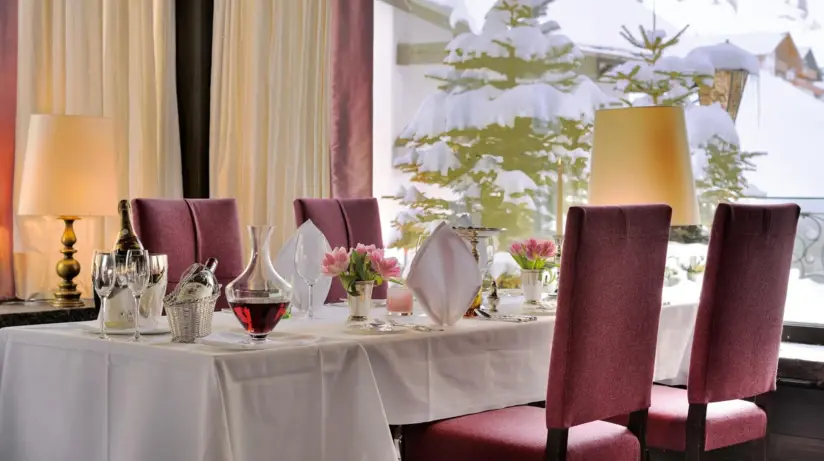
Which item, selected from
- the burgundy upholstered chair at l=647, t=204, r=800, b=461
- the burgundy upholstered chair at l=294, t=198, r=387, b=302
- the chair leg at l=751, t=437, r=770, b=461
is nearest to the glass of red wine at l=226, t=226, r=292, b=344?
the burgundy upholstered chair at l=647, t=204, r=800, b=461

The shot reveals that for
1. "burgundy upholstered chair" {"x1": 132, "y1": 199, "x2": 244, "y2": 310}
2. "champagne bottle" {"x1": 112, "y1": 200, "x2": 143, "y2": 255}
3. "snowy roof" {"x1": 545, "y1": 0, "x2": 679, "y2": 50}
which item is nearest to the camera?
"champagne bottle" {"x1": 112, "y1": 200, "x2": 143, "y2": 255}

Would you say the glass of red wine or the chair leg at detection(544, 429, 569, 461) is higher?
the glass of red wine

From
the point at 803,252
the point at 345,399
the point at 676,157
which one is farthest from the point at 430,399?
the point at 803,252

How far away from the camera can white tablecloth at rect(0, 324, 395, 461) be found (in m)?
2.16

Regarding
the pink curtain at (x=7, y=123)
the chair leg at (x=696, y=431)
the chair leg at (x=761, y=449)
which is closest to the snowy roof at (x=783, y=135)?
the chair leg at (x=761, y=449)

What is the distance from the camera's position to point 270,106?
16.3 ft

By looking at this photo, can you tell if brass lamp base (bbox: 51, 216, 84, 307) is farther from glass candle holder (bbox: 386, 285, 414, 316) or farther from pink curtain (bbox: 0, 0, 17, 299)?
glass candle holder (bbox: 386, 285, 414, 316)

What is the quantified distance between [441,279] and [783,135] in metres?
1.94

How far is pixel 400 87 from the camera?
5.19m

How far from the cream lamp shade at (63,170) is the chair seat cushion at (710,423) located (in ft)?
7.09

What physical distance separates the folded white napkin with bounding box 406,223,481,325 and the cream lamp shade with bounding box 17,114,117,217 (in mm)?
1665

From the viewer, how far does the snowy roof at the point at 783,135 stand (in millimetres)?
4039

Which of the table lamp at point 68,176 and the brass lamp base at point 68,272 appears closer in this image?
the table lamp at point 68,176

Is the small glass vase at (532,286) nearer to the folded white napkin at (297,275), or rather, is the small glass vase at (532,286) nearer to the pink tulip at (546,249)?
the pink tulip at (546,249)
